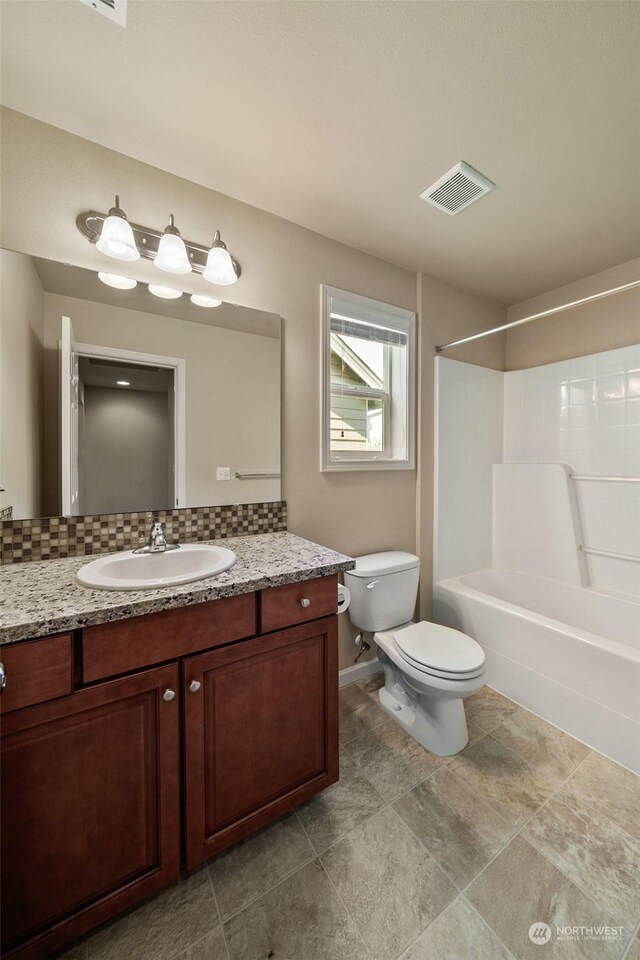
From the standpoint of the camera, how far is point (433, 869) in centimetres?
108

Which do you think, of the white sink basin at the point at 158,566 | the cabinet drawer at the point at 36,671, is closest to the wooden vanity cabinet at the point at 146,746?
the cabinet drawer at the point at 36,671

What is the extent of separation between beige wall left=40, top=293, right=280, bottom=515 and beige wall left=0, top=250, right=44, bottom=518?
1.2 inches

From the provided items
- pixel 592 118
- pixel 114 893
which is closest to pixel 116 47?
pixel 592 118

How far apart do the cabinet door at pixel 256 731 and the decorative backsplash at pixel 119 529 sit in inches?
23.2

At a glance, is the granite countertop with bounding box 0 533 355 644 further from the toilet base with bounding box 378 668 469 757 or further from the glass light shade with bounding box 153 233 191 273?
the glass light shade with bounding box 153 233 191 273

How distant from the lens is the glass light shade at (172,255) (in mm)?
1323

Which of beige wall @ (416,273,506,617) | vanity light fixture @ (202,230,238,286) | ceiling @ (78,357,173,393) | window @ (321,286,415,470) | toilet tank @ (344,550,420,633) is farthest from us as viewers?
beige wall @ (416,273,506,617)

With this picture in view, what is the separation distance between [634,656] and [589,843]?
0.67 m

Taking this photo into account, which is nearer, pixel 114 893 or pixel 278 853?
pixel 114 893

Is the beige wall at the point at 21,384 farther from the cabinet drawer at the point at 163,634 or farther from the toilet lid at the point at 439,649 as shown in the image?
the toilet lid at the point at 439,649

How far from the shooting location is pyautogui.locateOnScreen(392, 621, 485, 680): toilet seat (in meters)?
1.44

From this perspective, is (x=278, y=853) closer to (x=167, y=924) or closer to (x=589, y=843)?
(x=167, y=924)

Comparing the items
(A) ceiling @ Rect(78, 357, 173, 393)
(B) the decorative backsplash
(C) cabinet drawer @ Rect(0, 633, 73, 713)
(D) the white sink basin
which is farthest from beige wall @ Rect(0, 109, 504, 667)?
(C) cabinet drawer @ Rect(0, 633, 73, 713)

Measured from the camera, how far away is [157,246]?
1.39m
